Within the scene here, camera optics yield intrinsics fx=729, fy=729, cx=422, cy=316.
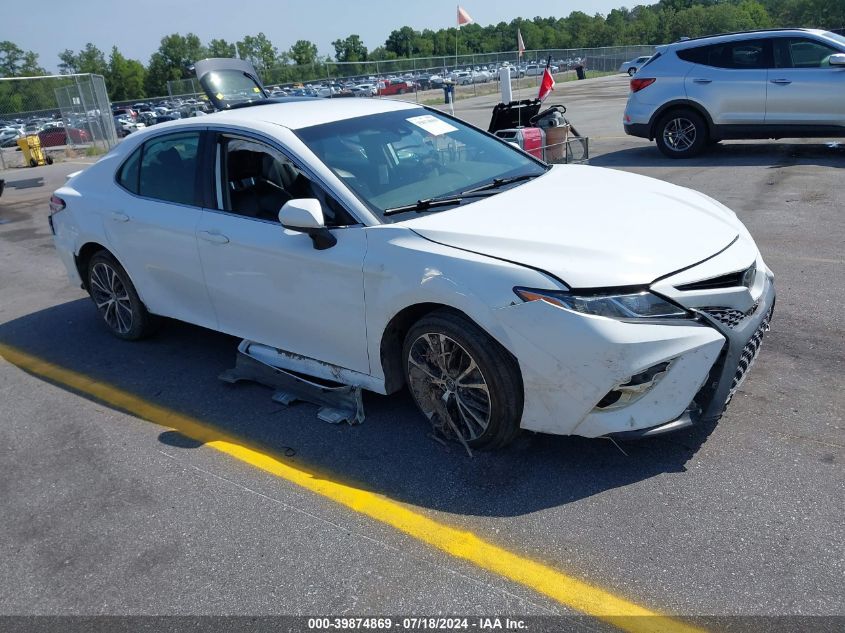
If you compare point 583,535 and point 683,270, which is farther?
point 683,270

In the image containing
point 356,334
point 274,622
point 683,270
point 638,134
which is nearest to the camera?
point 274,622

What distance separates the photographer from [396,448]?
385 centimetres

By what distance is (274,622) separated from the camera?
2717mm

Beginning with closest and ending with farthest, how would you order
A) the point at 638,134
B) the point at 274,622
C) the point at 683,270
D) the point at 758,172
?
the point at 274,622 → the point at 683,270 → the point at 758,172 → the point at 638,134

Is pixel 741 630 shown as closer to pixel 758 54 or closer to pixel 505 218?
pixel 505 218

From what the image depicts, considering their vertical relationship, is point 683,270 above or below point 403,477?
above

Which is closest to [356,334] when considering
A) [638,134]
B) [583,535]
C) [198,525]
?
[198,525]

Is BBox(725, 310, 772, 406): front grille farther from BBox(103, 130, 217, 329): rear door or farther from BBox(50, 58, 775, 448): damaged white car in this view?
BBox(103, 130, 217, 329): rear door

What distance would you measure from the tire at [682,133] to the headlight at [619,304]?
9.26 metres

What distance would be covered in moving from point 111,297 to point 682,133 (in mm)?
9212

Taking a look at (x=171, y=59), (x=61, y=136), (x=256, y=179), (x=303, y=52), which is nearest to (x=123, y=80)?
(x=171, y=59)

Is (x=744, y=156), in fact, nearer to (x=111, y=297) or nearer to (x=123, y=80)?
(x=111, y=297)

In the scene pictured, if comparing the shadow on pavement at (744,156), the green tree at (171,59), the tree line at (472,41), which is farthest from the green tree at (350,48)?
the shadow on pavement at (744,156)

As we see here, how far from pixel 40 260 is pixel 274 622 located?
783 cm
